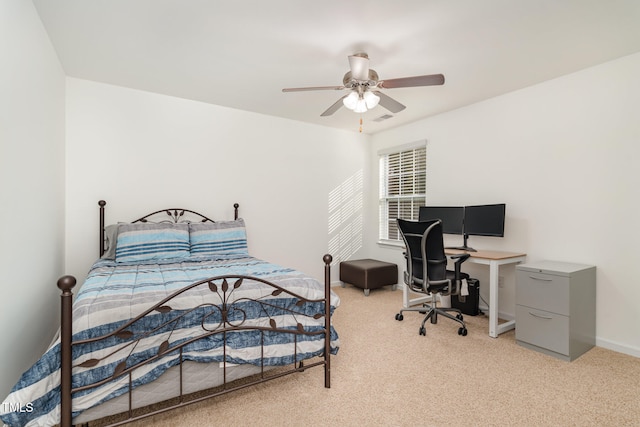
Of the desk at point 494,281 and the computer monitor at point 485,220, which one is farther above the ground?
the computer monitor at point 485,220

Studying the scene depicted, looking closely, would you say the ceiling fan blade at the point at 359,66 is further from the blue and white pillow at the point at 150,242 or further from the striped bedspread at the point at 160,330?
the blue and white pillow at the point at 150,242

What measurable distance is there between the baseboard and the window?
2.39 m

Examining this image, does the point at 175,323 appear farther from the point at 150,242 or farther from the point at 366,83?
the point at 366,83

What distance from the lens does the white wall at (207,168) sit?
3.14 metres

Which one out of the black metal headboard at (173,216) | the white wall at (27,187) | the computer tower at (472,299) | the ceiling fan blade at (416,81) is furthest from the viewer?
the computer tower at (472,299)

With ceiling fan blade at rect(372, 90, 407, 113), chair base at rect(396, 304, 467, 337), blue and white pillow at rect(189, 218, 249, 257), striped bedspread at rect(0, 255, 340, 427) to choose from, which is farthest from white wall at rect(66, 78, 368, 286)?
ceiling fan blade at rect(372, 90, 407, 113)

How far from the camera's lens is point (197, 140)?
373cm

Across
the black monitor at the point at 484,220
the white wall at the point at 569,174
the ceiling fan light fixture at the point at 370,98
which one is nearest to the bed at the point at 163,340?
the ceiling fan light fixture at the point at 370,98

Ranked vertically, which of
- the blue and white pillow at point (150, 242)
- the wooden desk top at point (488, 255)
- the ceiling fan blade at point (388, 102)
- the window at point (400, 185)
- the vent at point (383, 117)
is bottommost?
the wooden desk top at point (488, 255)

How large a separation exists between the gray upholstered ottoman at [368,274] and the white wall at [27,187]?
11.1 ft

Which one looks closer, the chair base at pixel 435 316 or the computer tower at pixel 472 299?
the chair base at pixel 435 316

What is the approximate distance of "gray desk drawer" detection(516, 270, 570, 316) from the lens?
2494 mm

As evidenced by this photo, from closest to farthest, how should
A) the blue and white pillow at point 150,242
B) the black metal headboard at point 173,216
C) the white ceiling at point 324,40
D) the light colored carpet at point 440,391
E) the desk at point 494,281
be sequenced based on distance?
the light colored carpet at point 440,391 < the white ceiling at point 324,40 < the blue and white pillow at point 150,242 < the desk at point 494,281 < the black metal headboard at point 173,216

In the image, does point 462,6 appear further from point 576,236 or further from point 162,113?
point 162,113
